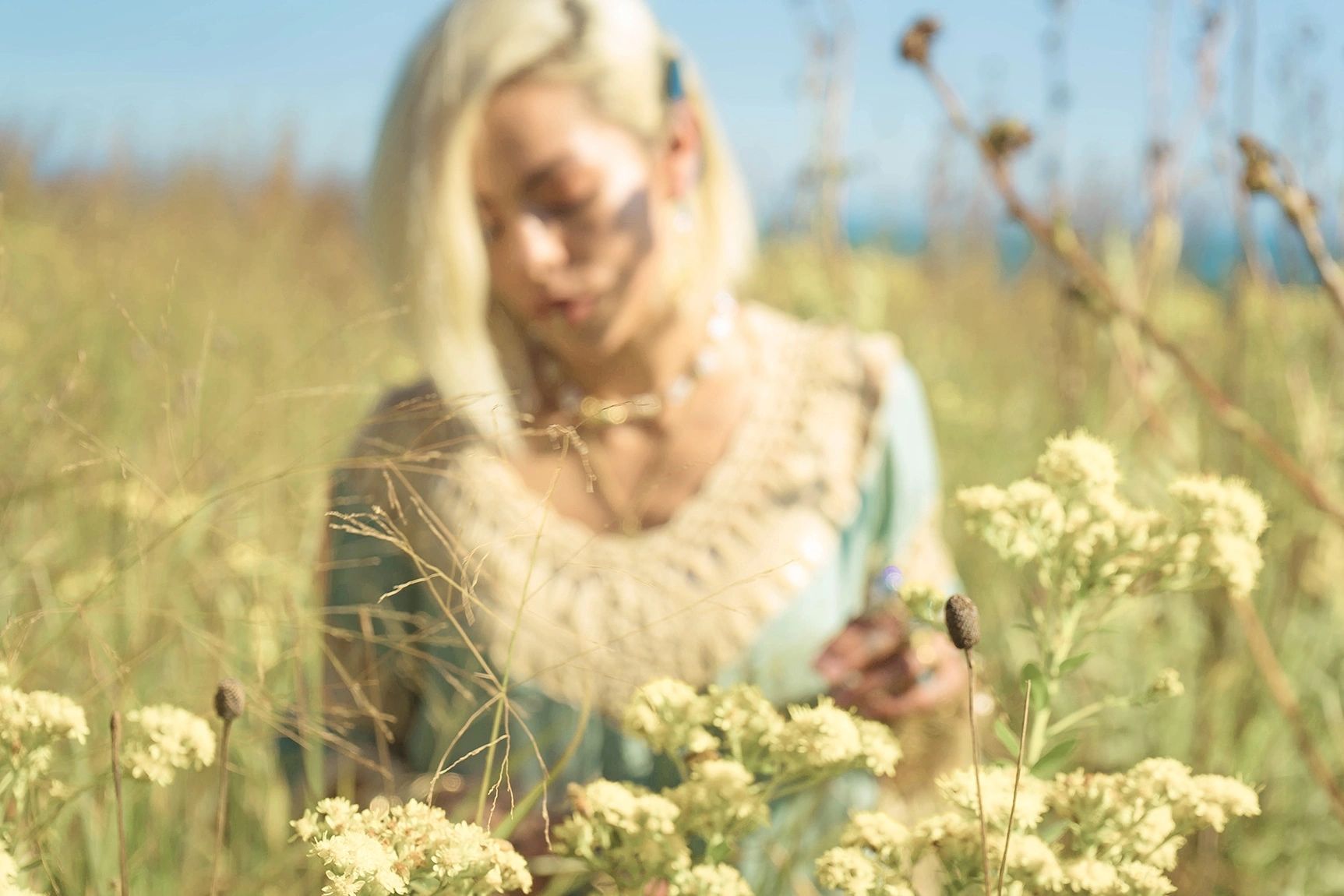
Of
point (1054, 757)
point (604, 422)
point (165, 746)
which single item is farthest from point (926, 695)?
point (165, 746)

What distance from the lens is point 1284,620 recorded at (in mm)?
1857

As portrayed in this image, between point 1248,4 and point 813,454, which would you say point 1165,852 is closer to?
point 813,454

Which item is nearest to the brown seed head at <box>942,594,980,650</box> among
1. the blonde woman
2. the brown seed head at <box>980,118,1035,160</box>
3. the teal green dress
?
the brown seed head at <box>980,118,1035,160</box>

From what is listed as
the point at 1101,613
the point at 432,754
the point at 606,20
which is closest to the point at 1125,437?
the point at 606,20

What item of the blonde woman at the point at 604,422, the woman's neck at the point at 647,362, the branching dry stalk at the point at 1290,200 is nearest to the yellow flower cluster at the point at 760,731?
the branching dry stalk at the point at 1290,200

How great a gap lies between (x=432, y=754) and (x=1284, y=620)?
1.27 meters

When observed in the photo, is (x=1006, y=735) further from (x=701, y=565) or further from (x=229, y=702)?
(x=701, y=565)

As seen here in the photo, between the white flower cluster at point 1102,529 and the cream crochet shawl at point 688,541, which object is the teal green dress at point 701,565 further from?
the white flower cluster at point 1102,529

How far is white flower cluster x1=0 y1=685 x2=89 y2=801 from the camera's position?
47 centimetres

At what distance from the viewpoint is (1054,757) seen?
0.52 m

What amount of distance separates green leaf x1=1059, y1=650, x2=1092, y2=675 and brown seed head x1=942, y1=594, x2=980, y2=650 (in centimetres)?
10

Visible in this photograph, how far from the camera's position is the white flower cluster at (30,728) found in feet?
1.53

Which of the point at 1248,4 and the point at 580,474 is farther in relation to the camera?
the point at 580,474

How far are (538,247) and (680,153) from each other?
1.11ft
